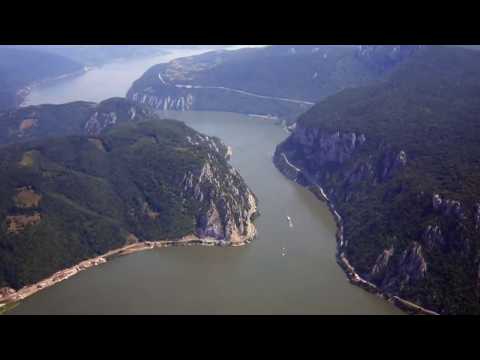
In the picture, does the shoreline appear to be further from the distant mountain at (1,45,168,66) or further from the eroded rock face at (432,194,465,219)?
the distant mountain at (1,45,168,66)

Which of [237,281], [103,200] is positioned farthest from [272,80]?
[237,281]

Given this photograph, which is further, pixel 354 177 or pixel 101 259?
pixel 354 177

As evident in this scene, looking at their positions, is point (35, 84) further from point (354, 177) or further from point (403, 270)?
point (403, 270)

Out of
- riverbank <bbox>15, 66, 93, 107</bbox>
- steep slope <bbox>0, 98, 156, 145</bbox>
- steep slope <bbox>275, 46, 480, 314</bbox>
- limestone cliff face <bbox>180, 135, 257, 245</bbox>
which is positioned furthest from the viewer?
riverbank <bbox>15, 66, 93, 107</bbox>

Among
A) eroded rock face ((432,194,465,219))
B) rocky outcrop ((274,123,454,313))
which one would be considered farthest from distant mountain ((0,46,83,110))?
eroded rock face ((432,194,465,219))

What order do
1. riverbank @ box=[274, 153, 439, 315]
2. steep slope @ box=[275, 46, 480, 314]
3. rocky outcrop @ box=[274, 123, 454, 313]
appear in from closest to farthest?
riverbank @ box=[274, 153, 439, 315] < steep slope @ box=[275, 46, 480, 314] < rocky outcrop @ box=[274, 123, 454, 313]

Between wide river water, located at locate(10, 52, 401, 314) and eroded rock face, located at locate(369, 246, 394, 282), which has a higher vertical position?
eroded rock face, located at locate(369, 246, 394, 282)

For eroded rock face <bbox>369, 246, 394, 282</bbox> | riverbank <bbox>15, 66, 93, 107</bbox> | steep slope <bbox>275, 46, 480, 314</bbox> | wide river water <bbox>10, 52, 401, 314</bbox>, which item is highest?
steep slope <bbox>275, 46, 480, 314</bbox>
